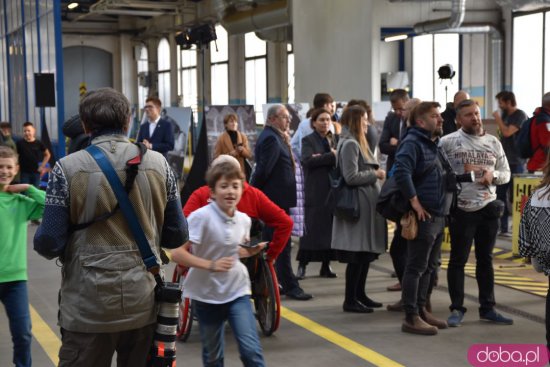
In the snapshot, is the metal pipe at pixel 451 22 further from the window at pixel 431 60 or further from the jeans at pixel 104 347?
the jeans at pixel 104 347

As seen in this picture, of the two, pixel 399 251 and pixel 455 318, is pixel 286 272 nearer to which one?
pixel 399 251

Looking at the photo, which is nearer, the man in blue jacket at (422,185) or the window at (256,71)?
the man in blue jacket at (422,185)

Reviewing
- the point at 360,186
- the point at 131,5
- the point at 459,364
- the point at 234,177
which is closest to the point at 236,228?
the point at 234,177

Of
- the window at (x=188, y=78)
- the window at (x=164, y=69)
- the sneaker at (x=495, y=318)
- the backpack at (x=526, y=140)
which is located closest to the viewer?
the sneaker at (x=495, y=318)

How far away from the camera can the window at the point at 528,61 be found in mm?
21797

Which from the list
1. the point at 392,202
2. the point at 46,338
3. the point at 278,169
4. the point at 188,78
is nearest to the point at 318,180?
the point at 278,169

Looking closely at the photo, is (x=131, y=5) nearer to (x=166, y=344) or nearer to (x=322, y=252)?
(x=322, y=252)

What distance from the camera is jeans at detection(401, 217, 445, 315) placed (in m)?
6.27

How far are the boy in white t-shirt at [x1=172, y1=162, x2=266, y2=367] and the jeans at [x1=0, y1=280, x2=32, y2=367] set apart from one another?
3.83 ft

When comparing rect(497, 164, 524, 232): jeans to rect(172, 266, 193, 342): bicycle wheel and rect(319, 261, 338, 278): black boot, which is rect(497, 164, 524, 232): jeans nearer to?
rect(319, 261, 338, 278): black boot

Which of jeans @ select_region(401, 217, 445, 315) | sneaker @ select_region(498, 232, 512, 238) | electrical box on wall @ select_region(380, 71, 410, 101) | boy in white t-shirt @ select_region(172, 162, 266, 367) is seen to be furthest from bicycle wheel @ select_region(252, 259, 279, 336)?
electrical box on wall @ select_region(380, 71, 410, 101)

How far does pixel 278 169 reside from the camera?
25.3 ft

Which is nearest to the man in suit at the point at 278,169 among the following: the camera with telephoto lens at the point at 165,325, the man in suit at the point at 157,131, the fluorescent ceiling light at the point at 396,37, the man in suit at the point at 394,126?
the man in suit at the point at 394,126

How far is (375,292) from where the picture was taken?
8.14 metres
